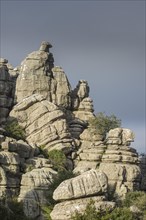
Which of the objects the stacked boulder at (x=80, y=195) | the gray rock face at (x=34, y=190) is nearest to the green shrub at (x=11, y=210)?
the gray rock face at (x=34, y=190)

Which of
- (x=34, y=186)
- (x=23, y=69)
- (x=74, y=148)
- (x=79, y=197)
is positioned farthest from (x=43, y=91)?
(x=79, y=197)

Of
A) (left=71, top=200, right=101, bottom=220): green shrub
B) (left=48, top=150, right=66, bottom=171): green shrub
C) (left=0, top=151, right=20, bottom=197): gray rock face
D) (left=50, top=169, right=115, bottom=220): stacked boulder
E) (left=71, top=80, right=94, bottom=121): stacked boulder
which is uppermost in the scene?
(left=71, top=80, right=94, bottom=121): stacked boulder

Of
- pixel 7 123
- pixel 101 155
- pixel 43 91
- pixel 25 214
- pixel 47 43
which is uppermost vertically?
pixel 47 43

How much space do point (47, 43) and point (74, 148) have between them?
14.5 metres

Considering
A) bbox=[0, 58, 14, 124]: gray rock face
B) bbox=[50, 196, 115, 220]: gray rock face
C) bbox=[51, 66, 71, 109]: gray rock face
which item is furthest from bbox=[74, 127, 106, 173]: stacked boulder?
bbox=[50, 196, 115, 220]: gray rock face

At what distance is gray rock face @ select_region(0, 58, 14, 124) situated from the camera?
58.6 metres

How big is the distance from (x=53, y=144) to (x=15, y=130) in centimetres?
420

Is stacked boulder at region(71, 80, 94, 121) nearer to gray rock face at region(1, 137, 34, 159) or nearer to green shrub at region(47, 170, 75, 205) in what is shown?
gray rock face at region(1, 137, 34, 159)

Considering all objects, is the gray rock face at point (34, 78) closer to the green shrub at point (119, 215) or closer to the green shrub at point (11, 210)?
the green shrub at point (11, 210)

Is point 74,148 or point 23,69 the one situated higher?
point 23,69

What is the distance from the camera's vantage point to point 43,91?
61.2m

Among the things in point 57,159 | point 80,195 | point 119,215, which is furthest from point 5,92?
point 119,215

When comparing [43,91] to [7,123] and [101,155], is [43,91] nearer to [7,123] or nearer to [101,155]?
[7,123]

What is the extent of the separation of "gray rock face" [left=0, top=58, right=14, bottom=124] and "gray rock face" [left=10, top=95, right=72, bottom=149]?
1970 millimetres
